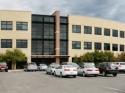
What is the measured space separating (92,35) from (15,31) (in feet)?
67.5

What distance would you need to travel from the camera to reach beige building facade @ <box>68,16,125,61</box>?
292 ft

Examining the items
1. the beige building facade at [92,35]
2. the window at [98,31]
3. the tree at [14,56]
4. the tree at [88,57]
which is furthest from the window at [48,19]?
the window at [98,31]

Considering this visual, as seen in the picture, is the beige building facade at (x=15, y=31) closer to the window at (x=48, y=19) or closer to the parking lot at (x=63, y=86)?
the window at (x=48, y=19)

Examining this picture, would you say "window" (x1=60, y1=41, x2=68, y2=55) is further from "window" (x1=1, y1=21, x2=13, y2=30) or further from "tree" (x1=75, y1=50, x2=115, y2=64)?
"window" (x1=1, y1=21, x2=13, y2=30)

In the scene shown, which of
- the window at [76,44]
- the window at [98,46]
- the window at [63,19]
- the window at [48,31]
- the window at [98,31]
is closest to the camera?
the window at [48,31]

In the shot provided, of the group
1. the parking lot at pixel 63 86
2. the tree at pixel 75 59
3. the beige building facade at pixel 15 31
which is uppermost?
the beige building facade at pixel 15 31

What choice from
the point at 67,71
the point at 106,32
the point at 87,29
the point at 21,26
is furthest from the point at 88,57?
the point at 67,71

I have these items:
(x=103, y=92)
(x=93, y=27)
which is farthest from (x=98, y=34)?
(x=103, y=92)

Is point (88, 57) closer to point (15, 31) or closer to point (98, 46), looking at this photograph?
point (98, 46)

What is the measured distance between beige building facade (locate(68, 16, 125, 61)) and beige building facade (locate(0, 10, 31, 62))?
10.8 m

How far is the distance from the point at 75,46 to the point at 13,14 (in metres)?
17.4

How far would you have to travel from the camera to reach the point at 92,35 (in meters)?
91.7

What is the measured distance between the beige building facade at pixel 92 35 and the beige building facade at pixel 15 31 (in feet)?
35.3

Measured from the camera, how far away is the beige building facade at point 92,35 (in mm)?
88875
